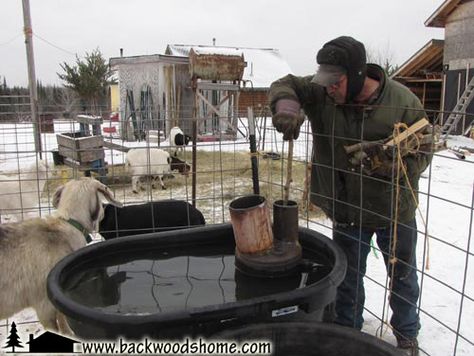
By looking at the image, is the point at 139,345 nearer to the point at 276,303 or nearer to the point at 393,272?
the point at 276,303

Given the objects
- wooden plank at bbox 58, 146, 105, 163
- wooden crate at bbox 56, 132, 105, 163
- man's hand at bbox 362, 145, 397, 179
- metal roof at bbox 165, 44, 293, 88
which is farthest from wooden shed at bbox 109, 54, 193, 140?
man's hand at bbox 362, 145, 397, 179

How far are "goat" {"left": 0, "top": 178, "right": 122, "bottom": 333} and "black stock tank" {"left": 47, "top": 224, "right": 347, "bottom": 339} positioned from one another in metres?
0.82

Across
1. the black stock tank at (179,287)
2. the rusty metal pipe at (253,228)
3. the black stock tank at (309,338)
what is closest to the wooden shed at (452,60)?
the black stock tank at (179,287)

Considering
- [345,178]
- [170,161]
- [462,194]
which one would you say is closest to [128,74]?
[170,161]

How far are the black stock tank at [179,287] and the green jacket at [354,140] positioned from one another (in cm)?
45

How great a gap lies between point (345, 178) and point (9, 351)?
2608mm

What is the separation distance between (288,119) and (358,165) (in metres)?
0.57

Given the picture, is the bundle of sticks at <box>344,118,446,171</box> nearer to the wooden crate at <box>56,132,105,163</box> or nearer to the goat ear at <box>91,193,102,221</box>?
the goat ear at <box>91,193,102,221</box>

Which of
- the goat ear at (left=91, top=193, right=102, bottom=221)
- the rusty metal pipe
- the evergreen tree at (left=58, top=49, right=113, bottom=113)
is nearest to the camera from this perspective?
the rusty metal pipe

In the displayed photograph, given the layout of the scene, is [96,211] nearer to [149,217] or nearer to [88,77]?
[149,217]

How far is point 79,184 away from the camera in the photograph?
345cm

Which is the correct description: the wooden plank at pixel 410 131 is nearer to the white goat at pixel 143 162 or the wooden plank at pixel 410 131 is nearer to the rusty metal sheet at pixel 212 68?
the rusty metal sheet at pixel 212 68

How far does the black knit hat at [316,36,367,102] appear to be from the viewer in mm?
2299

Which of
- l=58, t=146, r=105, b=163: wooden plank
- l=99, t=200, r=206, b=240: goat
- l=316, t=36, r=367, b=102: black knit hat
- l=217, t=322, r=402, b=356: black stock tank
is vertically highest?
l=316, t=36, r=367, b=102: black knit hat
